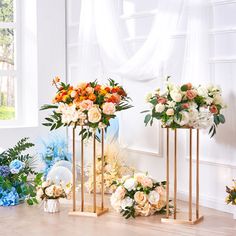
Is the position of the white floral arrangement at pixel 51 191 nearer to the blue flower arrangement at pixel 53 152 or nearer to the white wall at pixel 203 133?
the white wall at pixel 203 133

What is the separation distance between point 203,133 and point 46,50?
7.13ft

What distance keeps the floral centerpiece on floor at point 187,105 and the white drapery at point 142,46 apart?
384 millimetres

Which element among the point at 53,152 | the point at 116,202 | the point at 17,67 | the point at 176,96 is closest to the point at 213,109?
the point at 176,96

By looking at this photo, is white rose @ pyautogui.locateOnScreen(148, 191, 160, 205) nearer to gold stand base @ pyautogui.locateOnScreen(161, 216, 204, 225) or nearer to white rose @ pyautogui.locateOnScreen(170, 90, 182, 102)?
gold stand base @ pyautogui.locateOnScreen(161, 216, 204, 225)

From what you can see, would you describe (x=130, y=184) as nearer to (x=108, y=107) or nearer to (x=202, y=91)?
(x=108, y=107)

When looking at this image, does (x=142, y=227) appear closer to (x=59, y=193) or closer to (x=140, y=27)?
(x=59, y=193)

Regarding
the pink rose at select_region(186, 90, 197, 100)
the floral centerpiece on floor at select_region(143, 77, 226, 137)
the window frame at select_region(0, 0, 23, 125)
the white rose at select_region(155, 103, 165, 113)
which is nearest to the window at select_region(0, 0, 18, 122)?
the window frame at select_region(0, 0, 23, 125)

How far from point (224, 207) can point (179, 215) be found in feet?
1.25

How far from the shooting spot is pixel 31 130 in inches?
218

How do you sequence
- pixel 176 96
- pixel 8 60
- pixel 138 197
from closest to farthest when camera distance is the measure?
pixel 176 96 → pixel 138 197 → pixel 8 60

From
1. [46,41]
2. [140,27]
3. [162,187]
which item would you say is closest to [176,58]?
[140,27]

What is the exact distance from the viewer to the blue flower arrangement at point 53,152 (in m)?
5.02

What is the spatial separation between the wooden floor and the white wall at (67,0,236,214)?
0.29 m

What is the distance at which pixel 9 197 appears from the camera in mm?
4188
